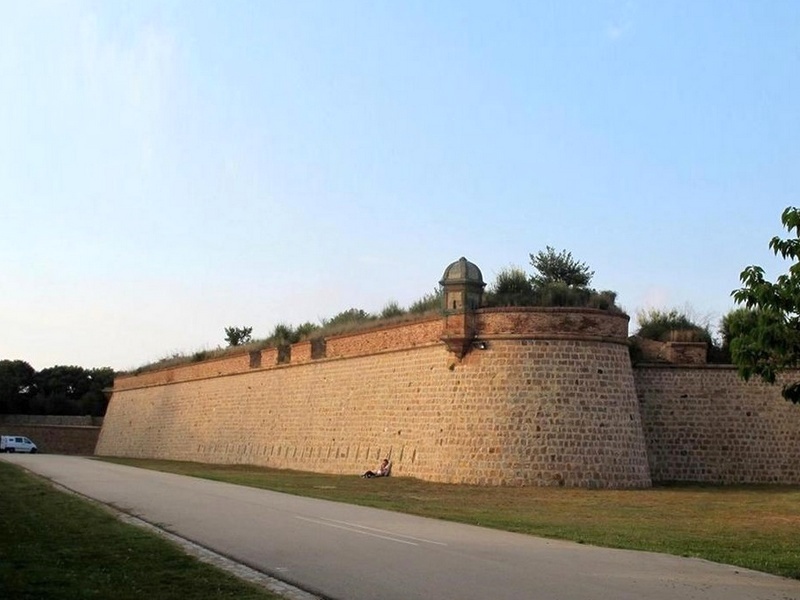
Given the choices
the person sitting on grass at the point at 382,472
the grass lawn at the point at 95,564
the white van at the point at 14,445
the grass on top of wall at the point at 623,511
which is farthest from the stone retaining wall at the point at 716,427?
the white van at the point at 14,445

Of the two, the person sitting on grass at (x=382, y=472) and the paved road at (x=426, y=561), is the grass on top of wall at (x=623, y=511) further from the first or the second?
the paved road at (x=426, y=561)

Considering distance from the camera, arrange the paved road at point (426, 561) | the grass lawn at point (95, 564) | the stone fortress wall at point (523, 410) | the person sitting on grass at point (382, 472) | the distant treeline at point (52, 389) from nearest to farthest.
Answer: the grass lawn at point (95, 564)
the paved road at point (426, 561)
the stone fortress wall at point (523, 410)
the person sitting on grass at point (382, 472)
the distant treeline at point (52, 389)

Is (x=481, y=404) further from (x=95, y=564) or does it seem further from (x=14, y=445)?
(x=14, y=445)

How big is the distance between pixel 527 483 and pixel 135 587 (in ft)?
61.0

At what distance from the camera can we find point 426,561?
1120 cm

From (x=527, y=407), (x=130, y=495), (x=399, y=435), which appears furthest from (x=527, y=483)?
(x=130, y=495)

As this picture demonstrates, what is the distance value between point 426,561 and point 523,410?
16375 millimetres

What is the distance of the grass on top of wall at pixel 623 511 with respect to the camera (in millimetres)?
14227

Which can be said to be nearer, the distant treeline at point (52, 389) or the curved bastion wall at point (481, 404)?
the curved bastion wall at point (481, 404)

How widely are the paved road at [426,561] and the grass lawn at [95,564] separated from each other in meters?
0.77

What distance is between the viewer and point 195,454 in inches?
1837

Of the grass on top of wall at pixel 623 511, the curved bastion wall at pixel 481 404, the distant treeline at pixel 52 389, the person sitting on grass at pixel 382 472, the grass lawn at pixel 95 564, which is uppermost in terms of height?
the distant treeline at pixel 52 389

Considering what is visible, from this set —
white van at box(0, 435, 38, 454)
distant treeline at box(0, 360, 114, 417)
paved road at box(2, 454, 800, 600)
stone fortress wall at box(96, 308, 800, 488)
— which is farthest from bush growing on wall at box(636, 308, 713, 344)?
distant treeline at box(0, 360, 114, 417)

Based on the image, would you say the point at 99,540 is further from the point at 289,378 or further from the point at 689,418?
the point at 289,378
